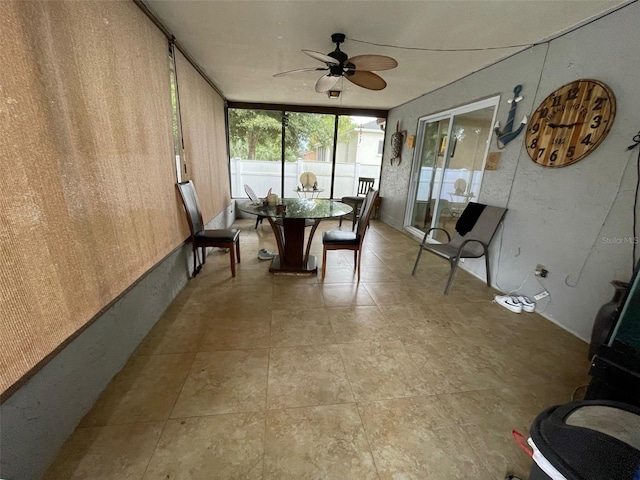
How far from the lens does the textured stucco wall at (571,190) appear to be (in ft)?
5.69

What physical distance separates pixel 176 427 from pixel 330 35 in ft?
9.69

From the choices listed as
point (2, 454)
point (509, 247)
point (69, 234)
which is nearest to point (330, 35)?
point (69, 234)

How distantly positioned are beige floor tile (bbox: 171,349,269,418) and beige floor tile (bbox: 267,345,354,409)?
71 mm

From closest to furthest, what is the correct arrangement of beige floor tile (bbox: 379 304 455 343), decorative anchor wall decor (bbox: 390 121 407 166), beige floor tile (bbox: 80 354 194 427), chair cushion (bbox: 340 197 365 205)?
beige floor tile (bbox: 80 354 194 427)
beige floor tile (bbox: 379 304 455 343)
decorative anchor wall decor (bbox: 390 121 407 166)
chair cushion (bbox: 340 197 365 205)

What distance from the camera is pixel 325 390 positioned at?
146cm

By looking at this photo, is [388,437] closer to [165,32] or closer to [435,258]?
[435,258]

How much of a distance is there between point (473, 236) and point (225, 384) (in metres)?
2.73

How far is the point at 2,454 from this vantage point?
891 mm

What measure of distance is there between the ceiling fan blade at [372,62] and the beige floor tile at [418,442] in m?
2.35

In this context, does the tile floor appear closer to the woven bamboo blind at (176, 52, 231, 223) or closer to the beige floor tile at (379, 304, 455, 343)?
the beige floor tile at (379, 304, 455, 343)

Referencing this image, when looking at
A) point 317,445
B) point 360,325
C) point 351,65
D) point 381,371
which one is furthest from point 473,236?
point 317,445

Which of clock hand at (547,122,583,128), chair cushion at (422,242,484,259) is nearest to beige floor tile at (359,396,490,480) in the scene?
chair cushion at (422,242,484,259)

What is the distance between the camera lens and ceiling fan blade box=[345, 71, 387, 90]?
91.5 inches

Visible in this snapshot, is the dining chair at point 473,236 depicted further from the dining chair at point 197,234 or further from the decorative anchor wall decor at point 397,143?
the decorative anchor wall decor at point 397,143
